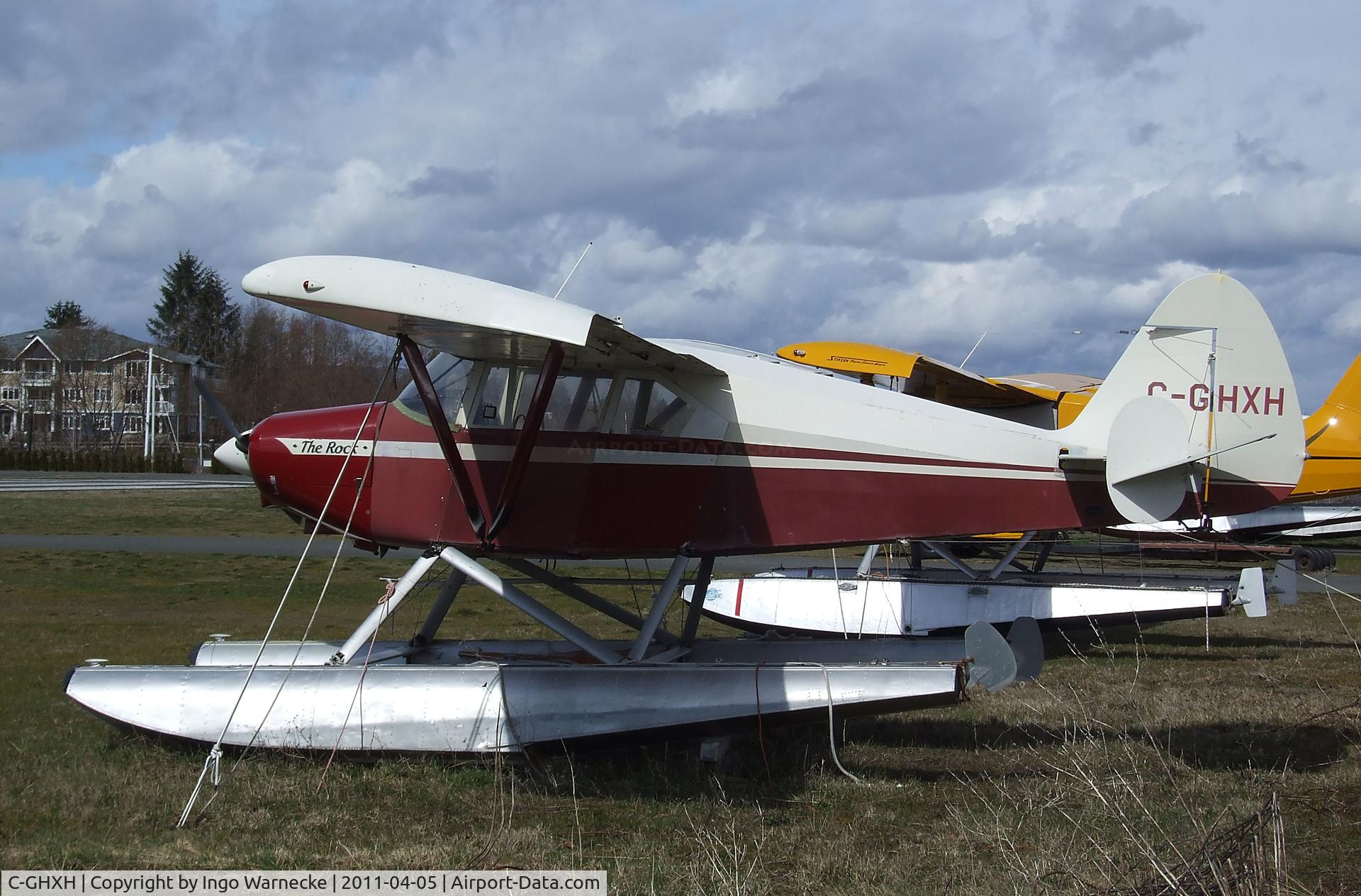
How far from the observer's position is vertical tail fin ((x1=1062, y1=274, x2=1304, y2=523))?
25.1 ft

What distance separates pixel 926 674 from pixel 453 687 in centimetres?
275

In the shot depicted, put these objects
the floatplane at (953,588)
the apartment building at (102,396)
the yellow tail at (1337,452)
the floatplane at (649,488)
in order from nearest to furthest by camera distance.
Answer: the floatplane at (649,488)
the floatplane at (953,588)
the yellow tail at (1337,452)
the apartment building at (102,396)

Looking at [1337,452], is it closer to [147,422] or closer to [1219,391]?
[1219,391]

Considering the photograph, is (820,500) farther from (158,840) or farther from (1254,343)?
(158,840)

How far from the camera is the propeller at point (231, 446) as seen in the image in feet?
24.7

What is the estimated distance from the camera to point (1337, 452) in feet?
52.9

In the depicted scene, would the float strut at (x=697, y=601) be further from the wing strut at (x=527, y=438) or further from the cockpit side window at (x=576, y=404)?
the wing strut at (x=527, y=438)

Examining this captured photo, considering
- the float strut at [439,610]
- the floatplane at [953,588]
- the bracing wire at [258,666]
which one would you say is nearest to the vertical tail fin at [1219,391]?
the floatplane at [953,588]

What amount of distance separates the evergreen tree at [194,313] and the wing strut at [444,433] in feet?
241

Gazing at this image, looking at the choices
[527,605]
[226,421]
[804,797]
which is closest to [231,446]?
[226,421]

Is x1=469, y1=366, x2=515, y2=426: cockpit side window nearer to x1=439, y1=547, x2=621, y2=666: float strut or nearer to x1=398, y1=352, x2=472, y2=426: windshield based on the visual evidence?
x1=398, y1=352, x2=472, y2=426: windshield

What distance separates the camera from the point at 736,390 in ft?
23.8

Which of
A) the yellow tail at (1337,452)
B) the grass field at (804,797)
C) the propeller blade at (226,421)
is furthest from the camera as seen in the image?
the yellow tail at (1337,452)

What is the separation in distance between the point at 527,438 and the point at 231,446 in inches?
109
